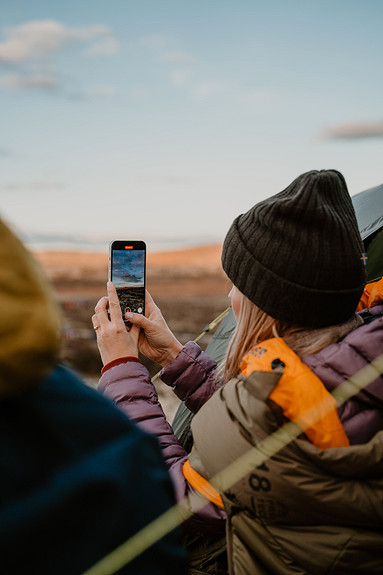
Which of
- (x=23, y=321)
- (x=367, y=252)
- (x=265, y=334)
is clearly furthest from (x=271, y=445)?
(x=367, y=252)

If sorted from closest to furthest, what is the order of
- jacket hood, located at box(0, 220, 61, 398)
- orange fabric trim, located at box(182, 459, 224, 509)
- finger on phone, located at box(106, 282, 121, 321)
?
jacket hood, located at box(0, 220, 61, 398)
orange fabric trim, located at box(182, 459, 224, 509)
finger on phone, located at box(106, 282, 121, 321)

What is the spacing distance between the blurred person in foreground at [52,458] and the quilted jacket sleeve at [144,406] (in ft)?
2.07

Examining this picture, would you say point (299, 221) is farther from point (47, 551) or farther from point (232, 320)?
point (232, 320)

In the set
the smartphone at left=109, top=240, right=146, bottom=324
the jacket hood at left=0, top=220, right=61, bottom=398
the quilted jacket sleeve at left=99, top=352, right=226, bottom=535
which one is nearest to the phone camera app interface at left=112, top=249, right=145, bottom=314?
the smartphone at left=109, top=240, right=146, bottom=324

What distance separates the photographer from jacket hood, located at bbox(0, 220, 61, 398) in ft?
1.41

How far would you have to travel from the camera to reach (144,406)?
4.21 ft

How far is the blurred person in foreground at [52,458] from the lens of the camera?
1.44 ft

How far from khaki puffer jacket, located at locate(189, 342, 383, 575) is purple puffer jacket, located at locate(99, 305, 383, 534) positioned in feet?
0.26

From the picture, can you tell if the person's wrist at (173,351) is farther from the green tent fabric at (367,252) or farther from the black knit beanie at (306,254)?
the black knit beanie at (306,254)

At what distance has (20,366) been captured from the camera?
0.43m

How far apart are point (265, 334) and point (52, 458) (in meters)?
0.79

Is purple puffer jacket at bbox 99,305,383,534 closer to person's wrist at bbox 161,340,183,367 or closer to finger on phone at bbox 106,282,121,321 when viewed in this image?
person's wrist at bbox 161,340,183,367

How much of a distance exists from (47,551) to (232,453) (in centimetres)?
54

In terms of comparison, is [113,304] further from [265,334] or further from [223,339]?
[223,339]
